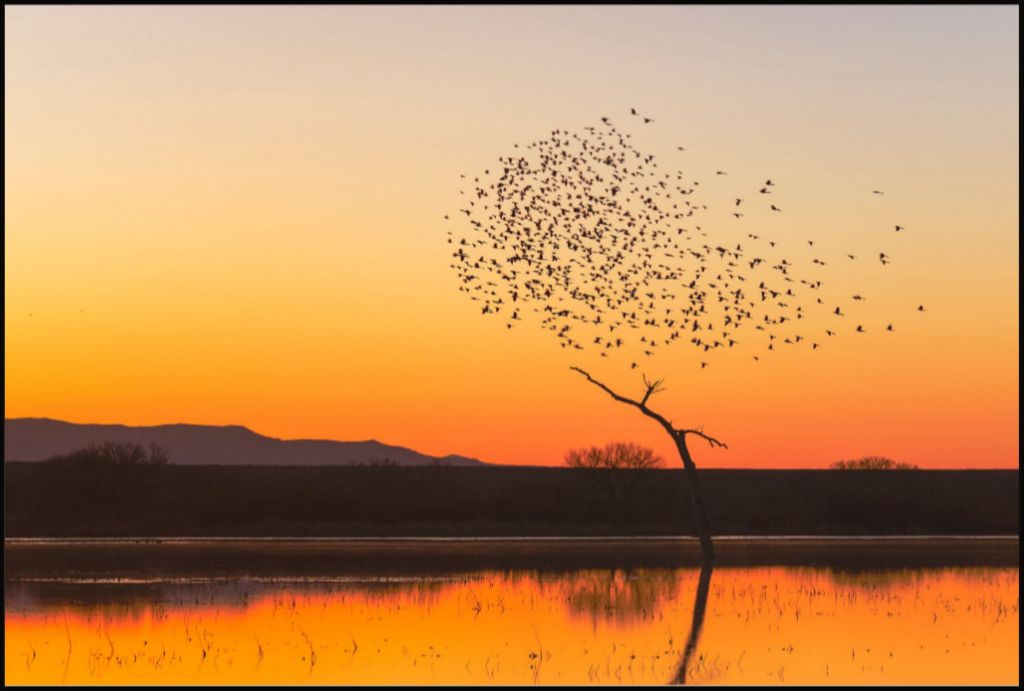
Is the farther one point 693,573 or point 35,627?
point 693,573

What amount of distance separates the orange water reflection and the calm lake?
0.06 m

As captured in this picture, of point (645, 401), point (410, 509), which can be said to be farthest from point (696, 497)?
point (410, 509)

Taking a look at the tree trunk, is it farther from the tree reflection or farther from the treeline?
the treeline

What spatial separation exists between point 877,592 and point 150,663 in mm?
19573

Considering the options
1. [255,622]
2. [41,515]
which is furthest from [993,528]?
[255,622]

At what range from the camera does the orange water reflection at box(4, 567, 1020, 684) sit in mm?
23312

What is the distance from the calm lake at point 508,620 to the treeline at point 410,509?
22225 mm

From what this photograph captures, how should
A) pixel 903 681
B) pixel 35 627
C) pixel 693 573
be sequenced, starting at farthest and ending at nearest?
pixel 693 573 < pixel 35 627 < pixel 903 681

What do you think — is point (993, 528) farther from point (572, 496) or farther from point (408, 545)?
point (408, 545)

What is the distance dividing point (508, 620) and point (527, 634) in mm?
2466

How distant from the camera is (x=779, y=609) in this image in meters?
33.2

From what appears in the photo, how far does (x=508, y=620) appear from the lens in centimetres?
3080

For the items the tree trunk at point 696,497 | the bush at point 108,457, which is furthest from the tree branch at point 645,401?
the bush at point 108,457

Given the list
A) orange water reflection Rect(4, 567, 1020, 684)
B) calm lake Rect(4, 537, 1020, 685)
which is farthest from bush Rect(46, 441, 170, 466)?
orange water reflection Rect(4, 567, 1020, 684)
